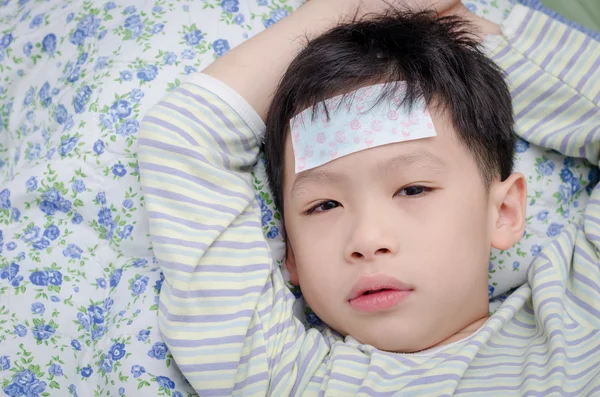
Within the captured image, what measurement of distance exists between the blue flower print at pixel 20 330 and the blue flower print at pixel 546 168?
1.07 meters

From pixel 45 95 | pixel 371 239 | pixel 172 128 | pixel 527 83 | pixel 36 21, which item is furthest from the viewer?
pixel 36 21

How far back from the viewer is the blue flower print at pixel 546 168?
150 cm

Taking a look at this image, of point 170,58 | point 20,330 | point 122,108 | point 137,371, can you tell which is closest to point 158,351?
point 137,371

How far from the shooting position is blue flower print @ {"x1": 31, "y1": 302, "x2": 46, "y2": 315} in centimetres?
129

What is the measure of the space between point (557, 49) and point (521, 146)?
0.21 metres

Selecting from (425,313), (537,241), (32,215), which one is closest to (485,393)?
(425,313)

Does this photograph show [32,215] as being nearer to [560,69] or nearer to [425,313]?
[425,313]

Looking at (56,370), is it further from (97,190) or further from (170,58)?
(170,58)

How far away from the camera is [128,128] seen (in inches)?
54.7

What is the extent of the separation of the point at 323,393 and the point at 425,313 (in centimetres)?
22

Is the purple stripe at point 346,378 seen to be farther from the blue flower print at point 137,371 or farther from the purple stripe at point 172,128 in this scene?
the purple stripe at point 172,128

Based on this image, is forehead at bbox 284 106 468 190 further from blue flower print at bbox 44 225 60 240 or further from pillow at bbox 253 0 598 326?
blue flower print at bbox 44 225 60 240

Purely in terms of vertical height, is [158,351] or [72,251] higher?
[72,251]

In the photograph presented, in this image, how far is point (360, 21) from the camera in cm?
137
